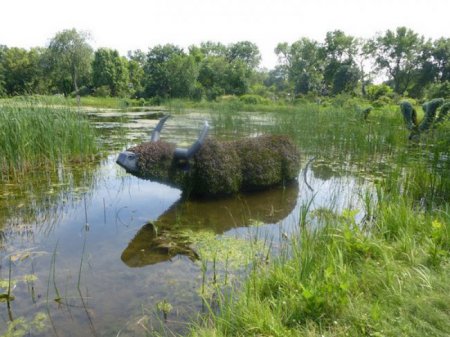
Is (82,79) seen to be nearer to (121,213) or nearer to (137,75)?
(137,75)

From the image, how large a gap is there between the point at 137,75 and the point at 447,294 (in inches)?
2112

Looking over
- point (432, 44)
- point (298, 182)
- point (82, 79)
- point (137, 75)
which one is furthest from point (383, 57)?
point (298, 182)

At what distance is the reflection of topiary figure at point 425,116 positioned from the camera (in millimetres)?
6242

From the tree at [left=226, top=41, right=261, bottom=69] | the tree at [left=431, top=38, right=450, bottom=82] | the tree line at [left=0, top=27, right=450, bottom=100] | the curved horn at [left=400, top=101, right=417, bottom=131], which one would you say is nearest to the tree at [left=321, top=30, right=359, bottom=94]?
the tree line at [left=0, top=27, right=450, bottom=100]

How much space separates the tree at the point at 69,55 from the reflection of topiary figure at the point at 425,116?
3223 centimetres

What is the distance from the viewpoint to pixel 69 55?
33.4m

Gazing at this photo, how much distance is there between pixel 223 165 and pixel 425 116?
4910 millimetres

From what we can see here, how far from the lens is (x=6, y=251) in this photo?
119 inches

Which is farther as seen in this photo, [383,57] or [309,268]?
[383,57]

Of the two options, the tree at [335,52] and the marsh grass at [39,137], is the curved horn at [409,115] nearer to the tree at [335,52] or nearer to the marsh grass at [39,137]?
the marsh grass at [39,137]

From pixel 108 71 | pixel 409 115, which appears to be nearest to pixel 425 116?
pixel 409 115

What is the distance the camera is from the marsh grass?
5.18 metres

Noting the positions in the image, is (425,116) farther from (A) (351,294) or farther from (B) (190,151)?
(A) (351,294)

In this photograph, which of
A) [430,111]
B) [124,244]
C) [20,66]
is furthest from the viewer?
[20,66]
